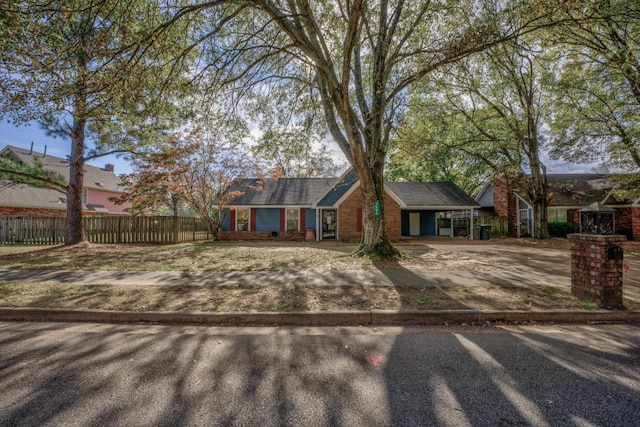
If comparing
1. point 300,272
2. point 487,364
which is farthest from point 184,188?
point 487,364

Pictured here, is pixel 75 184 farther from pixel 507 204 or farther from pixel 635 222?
pixel 635 222

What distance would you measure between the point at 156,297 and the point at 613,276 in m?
8.30

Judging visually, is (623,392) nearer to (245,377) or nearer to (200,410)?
(245,377)

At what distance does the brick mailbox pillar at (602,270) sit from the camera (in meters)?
4.86

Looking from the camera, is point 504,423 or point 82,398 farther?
point 82,398

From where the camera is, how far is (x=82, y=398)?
2520mm

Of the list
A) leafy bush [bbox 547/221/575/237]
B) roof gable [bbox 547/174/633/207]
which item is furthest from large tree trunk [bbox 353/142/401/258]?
roof gable [bbox 547/174/633/207]

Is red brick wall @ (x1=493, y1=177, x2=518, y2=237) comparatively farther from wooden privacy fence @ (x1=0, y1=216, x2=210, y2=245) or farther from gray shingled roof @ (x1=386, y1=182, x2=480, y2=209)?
wooden privacy fence @ (x1=0, y1=216, x2=210, y2=245)

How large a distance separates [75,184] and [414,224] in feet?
71.5

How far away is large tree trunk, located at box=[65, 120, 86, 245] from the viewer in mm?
13508

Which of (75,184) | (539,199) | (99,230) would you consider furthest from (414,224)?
(75,184)

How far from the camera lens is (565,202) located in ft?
75.7

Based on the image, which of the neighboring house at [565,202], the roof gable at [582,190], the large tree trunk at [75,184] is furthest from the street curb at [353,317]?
the roof gable at [582,190]

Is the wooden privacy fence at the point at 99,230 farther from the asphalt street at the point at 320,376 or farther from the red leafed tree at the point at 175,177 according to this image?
the asphalt street at the point at 320,376
